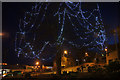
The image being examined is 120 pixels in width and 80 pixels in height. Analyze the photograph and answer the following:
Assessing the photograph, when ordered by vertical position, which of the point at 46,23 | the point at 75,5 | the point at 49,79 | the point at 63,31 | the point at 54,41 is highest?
the point at 75,5

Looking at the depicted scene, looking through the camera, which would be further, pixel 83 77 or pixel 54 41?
pixel 54 41

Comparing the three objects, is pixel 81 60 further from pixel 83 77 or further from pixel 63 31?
pixel 83 77

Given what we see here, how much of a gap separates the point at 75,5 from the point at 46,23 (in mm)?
3862

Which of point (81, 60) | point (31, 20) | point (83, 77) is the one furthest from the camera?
point (81, 60)

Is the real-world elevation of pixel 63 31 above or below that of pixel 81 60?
above

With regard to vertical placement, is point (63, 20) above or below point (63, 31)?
above

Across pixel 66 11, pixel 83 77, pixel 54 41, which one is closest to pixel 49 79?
pixel 83 77

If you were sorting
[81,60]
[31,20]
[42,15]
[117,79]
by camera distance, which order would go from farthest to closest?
1. [81,60]
2. [31,20]
3. [42,15]
4. [117,79]

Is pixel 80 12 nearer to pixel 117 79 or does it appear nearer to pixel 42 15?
pixel 42 15

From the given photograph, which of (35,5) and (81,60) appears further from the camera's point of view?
(81,60)

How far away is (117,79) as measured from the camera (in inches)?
247

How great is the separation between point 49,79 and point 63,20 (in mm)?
6992

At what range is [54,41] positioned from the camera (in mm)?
14117

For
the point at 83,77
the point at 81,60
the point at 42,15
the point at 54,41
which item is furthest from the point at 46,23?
the point at 81,60
